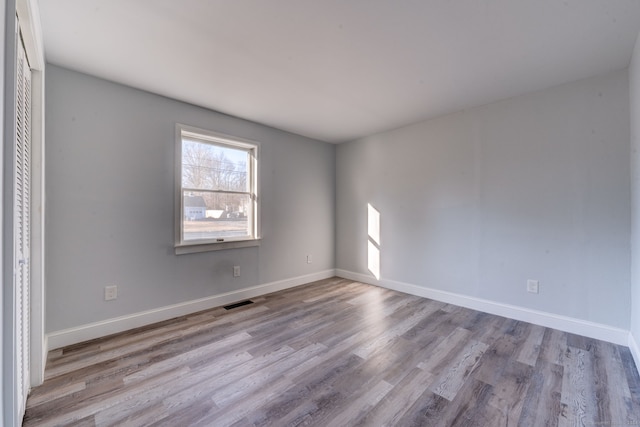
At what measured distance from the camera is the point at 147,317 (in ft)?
8.91

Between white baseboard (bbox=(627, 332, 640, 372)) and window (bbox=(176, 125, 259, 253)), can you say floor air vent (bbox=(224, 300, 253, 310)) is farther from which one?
white baseboard (bbox=(627, 332, 640, 372))

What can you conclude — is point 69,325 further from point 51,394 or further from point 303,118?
point 303,118

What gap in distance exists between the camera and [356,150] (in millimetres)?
4488

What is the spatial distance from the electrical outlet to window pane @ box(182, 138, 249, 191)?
122 centimetres

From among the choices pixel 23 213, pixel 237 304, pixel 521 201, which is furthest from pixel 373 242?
pixel 23 213

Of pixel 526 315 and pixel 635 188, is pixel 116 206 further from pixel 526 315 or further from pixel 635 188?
pixel 635 188

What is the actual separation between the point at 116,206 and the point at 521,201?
4.10 meters

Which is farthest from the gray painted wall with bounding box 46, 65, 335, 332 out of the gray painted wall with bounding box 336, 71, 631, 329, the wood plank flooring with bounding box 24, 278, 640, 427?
the gray painted wall with bounding box 336, 71, 631, 329

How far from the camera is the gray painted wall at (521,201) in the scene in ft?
7.85

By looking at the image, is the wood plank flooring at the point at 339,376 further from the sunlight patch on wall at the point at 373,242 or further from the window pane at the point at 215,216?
the sunlight patch on wall at the point at 373,242

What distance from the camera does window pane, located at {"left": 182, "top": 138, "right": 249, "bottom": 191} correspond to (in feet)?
10.2

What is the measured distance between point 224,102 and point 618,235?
13.2 ft

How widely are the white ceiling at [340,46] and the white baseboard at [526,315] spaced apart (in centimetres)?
228

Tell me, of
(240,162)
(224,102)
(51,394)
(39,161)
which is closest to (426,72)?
(224,102)
